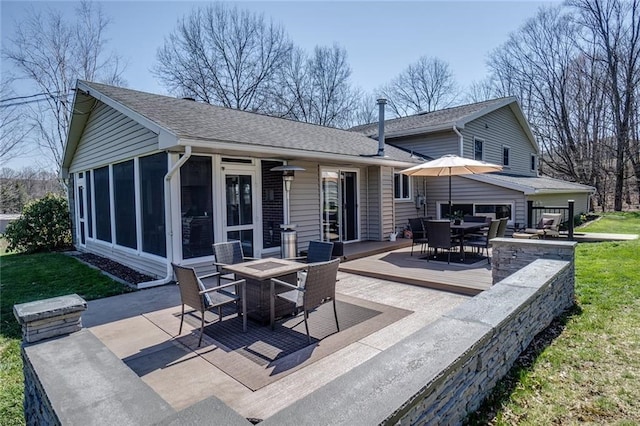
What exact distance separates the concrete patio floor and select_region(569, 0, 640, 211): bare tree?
2406cm

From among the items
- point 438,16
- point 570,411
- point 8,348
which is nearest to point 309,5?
point 438,16

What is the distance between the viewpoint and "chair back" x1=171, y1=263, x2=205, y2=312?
12.2ft

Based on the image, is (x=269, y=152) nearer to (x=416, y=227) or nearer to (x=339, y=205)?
(x=339, y=205)

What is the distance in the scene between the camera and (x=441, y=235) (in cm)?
741

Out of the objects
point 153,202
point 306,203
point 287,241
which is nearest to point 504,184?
point 306,203

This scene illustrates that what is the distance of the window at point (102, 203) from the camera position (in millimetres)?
9031

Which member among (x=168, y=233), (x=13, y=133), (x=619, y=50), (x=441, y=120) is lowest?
(x=168, y=233)

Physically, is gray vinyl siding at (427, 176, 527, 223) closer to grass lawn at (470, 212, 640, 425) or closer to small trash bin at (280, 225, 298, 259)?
grass lawn at (470, 212, 640, 425)

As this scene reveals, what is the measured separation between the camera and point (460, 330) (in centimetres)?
257

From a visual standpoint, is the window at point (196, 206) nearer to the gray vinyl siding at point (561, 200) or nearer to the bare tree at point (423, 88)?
the gray vinyl siding at point (561, 200)

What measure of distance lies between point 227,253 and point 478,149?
474 inches

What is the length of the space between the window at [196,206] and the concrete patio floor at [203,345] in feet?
2.96

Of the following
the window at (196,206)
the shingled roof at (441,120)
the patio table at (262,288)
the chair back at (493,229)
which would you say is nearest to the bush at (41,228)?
the window at (196,206)

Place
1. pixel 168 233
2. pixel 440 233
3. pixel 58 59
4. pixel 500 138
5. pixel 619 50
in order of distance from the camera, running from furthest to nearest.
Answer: pixel 619 50 < pixel 58 59 < pixel 500 138 < pixel 440 233 < pixel 168 233
